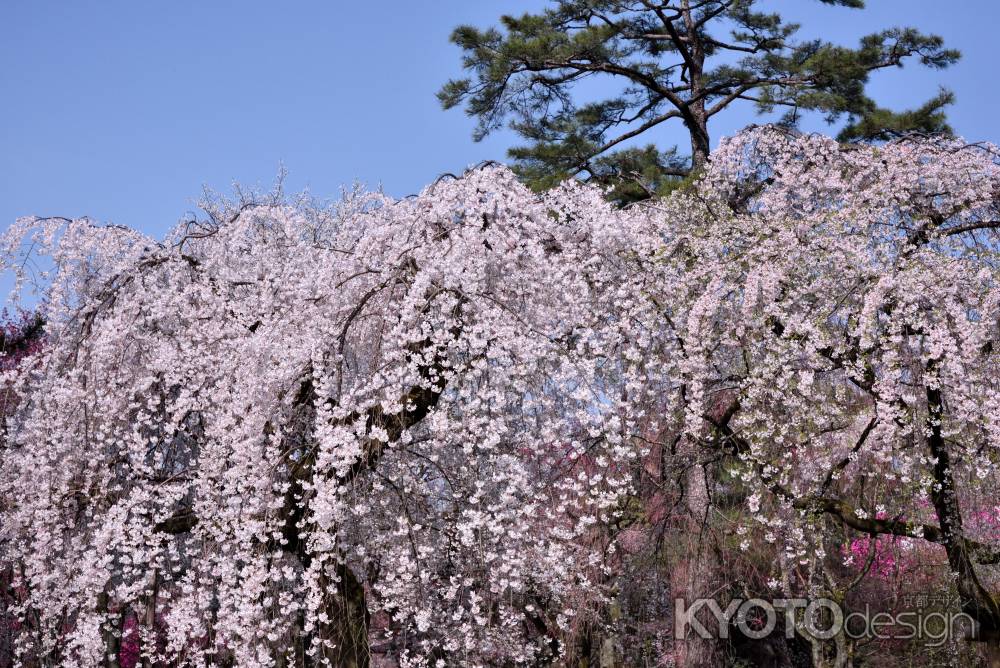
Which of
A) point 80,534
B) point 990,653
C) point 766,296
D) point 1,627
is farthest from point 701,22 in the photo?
point 1,627

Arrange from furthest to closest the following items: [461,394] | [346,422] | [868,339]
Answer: [868,339], [461,394], [346,422]

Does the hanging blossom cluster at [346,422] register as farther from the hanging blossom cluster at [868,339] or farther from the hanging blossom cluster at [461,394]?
the hanging blossom cluster at [868,339]

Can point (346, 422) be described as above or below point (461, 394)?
below

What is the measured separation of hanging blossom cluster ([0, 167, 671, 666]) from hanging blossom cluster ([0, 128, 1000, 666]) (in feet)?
0.11

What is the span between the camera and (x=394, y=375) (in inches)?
224

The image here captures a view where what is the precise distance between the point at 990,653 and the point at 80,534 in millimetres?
8209

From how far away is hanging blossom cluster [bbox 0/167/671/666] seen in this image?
5812 mm

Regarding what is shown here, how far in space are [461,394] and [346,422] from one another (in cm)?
88

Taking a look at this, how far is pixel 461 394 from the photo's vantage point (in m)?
6.27

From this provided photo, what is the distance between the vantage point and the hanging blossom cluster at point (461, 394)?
5.91m

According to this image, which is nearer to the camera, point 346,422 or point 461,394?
point 346,422

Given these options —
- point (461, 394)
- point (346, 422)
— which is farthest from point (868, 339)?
point (346, 422)

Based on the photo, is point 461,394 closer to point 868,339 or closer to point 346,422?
point 346,422

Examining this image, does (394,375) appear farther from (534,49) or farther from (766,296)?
(534,49)
